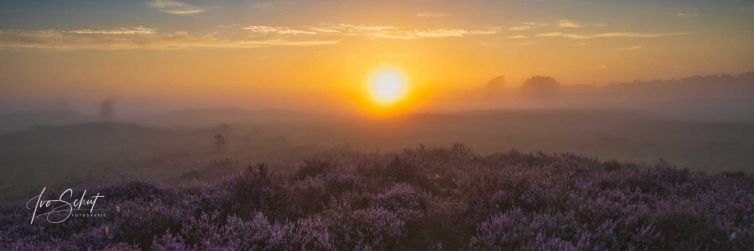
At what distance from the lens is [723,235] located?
169 inches

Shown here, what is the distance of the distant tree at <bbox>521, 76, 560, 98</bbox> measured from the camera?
187 m

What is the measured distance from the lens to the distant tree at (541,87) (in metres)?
187

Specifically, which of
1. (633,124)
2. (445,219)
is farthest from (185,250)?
(633,124)

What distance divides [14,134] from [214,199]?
8996 cm

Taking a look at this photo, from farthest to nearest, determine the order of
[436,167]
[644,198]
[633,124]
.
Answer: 1. [633,124]
2. [436,167]
3. [644,198]

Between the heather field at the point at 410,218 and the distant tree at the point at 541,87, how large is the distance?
192 metres

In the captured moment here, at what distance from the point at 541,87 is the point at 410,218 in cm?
19763

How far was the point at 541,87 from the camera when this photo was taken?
7441 inches

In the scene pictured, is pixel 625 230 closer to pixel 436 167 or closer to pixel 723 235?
pixel 723 235
